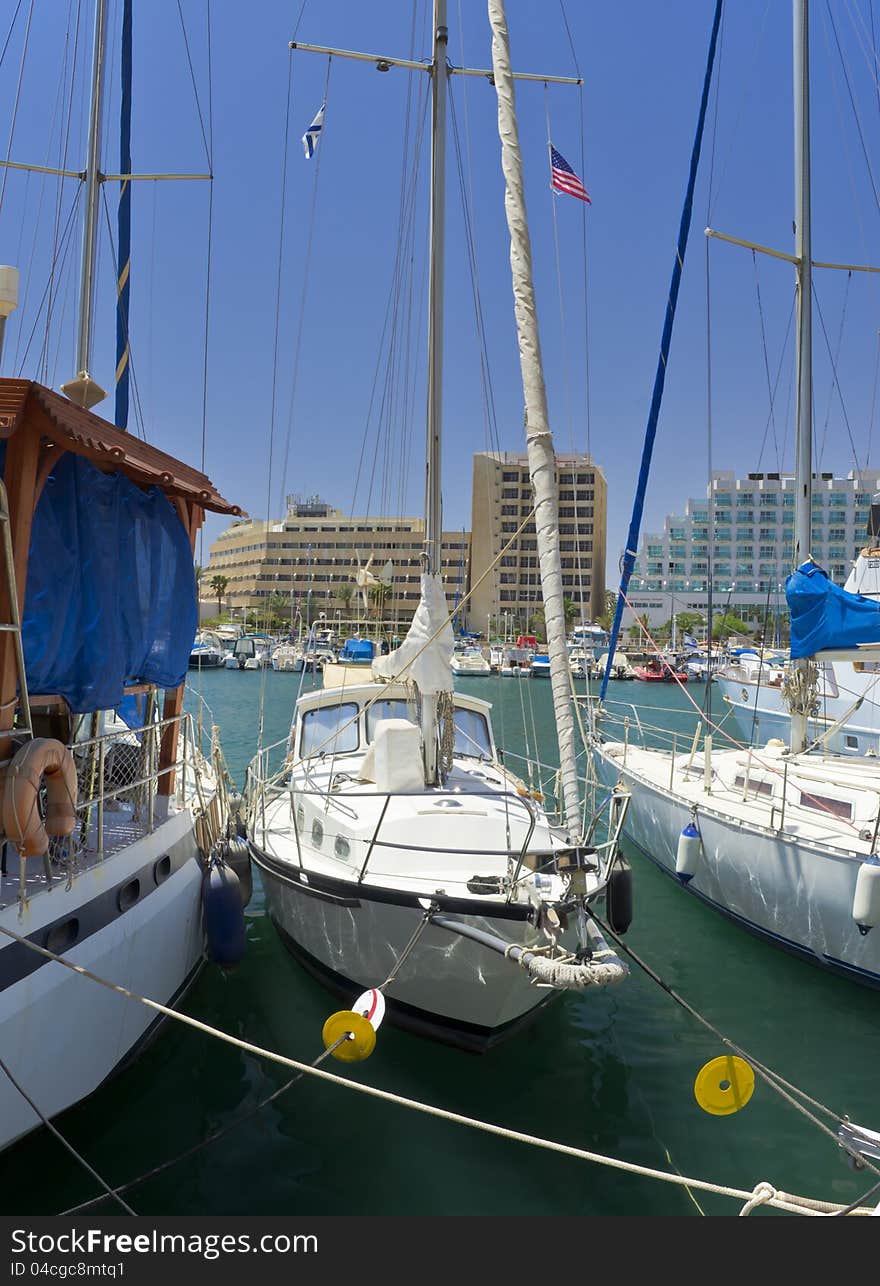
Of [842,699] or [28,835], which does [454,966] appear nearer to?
[28,835]

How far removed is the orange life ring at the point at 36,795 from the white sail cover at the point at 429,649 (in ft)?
13.7

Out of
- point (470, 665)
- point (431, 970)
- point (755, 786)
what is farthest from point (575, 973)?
point (470, 665)

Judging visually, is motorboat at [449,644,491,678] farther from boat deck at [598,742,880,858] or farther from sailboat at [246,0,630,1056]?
sailboat at [246,0,630,1056]

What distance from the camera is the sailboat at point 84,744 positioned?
16.9 ft

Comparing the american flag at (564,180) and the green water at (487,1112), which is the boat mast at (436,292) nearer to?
the american flag at (564,180)

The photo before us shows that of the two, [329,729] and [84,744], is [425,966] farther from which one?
[329,729]

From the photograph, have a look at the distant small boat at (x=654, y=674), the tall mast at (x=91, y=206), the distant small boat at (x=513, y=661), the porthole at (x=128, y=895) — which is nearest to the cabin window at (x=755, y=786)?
the porthole at (x=128, y=895)

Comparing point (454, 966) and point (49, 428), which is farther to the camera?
point (454, 966)

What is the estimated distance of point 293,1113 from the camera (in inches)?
258

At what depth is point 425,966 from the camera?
22.5 ft

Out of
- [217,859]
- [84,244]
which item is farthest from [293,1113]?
[84,244]

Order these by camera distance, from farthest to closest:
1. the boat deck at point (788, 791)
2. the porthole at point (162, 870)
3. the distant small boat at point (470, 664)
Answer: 1. the distant small boat at point (470, 664)
2. the boat deck at point (788, 791)
3. the porthole at point (162, 870)

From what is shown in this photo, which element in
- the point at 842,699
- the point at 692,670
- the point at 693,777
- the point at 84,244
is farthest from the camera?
the point at 692,670

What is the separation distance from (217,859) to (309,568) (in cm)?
9251
